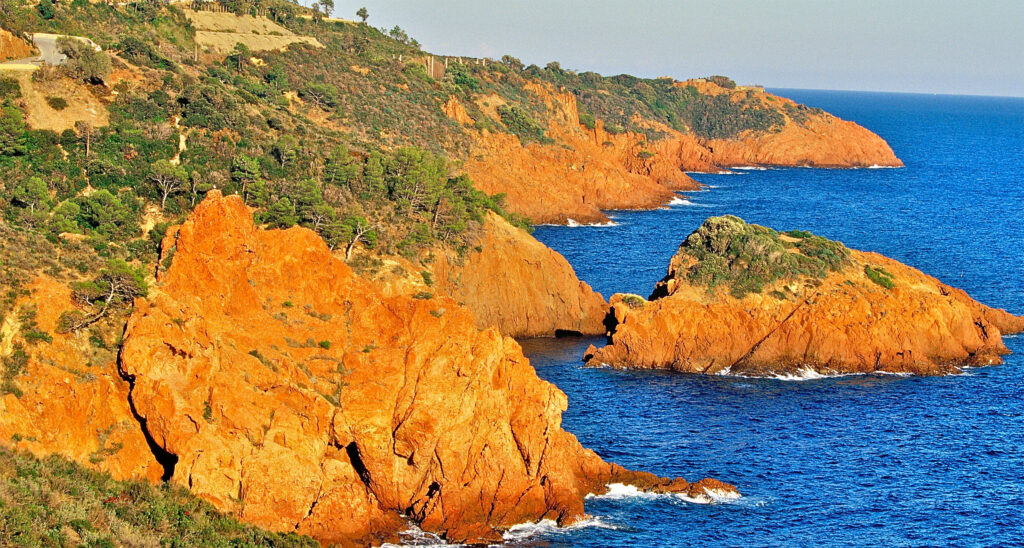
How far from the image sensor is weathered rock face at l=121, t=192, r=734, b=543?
42.7m

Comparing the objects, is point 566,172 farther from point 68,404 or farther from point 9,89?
point 68,404

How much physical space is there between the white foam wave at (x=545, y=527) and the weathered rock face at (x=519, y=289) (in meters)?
32.7

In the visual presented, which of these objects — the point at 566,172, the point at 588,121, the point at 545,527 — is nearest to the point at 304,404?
the point at 545,527

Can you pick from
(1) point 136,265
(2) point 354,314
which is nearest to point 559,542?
(2) point 354,314

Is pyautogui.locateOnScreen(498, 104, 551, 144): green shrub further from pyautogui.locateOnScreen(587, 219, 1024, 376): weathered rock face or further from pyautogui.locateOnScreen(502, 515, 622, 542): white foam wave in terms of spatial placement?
pyautogui.locateOnScreen(502, 515, 622, 542): white foam wave

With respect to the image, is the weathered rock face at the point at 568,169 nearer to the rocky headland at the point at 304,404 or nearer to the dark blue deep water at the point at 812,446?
the dark blue deep water at the point at 812,446

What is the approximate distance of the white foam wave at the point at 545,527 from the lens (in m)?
45.2

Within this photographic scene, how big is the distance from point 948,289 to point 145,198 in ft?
203

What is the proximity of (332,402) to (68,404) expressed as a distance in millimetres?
10869

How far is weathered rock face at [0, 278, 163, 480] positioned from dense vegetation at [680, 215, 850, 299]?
45.7 meters

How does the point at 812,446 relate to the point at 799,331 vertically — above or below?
below

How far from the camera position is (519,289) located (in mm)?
81625

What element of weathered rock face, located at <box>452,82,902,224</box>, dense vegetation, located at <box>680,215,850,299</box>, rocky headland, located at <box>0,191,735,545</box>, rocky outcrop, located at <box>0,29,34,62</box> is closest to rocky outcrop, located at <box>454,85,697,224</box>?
weathered rock face, located at <box>452,82,902,224</box>

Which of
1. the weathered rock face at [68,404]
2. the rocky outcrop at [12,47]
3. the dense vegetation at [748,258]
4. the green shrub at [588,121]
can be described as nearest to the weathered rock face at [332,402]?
the weathered rock face at [68,404]
